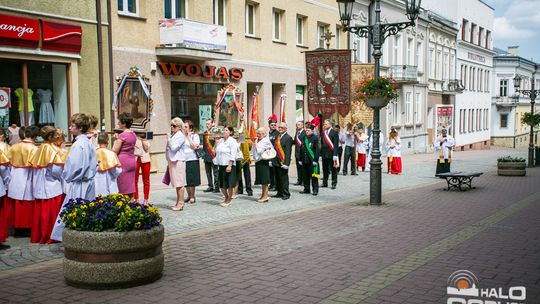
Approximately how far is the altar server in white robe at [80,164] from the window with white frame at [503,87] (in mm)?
67236

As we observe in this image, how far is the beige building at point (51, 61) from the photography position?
14.9 meters

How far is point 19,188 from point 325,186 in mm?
9738

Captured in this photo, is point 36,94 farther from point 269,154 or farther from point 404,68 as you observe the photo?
point 404,68

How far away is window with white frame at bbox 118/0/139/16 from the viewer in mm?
18281

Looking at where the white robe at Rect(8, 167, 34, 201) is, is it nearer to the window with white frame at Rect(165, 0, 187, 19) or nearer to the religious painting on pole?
the religious painting on pole

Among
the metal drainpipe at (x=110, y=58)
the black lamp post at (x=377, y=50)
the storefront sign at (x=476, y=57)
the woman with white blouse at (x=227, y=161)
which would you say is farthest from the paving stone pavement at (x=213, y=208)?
the storefront sign at (x=476, y=57)

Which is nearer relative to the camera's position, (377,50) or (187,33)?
(377,50)

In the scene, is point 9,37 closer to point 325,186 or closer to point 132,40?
point 132,40

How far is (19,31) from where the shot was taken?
48.4 feet

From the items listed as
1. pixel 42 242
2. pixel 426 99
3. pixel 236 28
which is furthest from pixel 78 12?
pixel 426 99

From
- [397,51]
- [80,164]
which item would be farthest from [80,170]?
[397,51]

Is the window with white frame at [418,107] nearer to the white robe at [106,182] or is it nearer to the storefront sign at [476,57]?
the storefront sign at [476,57]

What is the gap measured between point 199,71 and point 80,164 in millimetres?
13241

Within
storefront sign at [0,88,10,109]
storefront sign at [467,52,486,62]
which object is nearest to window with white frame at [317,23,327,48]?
storefront sign at [0,88,10,109]
